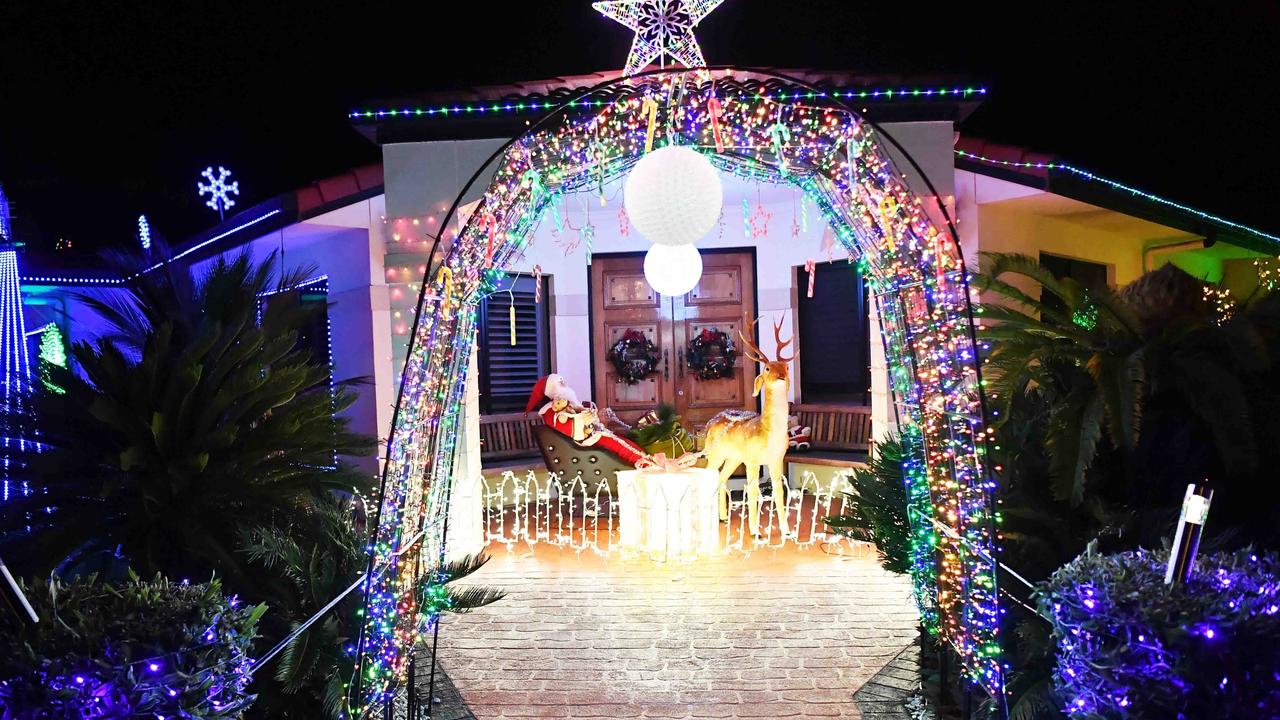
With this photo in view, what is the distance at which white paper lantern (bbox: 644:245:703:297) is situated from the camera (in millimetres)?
6937

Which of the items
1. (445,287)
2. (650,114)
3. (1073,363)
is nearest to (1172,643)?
(1073,363)

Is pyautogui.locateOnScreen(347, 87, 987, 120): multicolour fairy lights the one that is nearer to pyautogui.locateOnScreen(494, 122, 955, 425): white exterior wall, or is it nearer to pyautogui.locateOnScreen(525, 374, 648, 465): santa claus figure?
pyautogui.locateOnScreen(525, 374, 648, 465): santa claus figure

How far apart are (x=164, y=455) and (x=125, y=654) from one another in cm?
203

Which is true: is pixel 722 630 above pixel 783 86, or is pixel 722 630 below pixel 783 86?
below

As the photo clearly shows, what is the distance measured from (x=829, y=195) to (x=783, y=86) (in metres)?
0.61

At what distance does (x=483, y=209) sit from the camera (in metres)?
3.65

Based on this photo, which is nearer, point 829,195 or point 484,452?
point 829,195

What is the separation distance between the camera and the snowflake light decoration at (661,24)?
512 cm

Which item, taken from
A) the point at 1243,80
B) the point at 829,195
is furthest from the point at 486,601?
the point at 1243,80

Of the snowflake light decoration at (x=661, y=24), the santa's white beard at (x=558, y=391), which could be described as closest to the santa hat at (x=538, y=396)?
the santa's white beard at (x=558, y=391)

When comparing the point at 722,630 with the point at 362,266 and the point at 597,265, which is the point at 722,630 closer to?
the point at 362,266

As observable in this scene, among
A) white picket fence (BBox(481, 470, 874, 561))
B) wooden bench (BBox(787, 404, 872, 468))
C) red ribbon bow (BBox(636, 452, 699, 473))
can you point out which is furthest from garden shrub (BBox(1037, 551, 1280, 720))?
wooden bench (BBox(787, 404, 872, 468))

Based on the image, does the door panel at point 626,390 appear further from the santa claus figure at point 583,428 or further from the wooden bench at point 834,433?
the santa claus figure at point 583,428

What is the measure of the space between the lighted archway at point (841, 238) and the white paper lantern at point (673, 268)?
2810mm
